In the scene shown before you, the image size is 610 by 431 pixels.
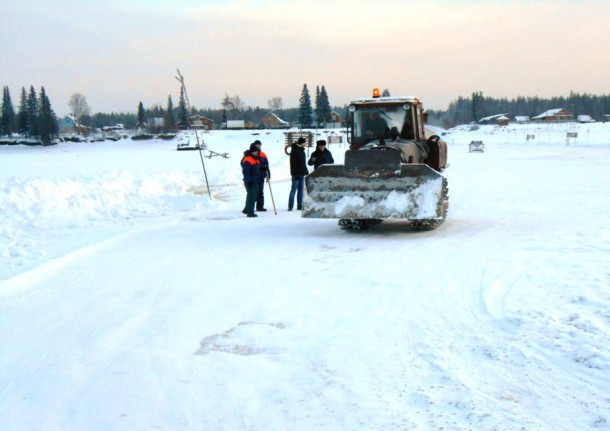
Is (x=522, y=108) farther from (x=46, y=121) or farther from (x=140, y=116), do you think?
(x=46, y=121)

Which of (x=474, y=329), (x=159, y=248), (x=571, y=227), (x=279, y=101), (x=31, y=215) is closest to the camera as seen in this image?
(x=474, y=329)

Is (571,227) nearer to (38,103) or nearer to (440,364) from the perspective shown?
(440,364)

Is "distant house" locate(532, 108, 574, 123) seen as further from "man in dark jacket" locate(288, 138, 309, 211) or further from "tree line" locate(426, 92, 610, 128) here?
"man in dark jacket" locate(288, 138, 309, 211)

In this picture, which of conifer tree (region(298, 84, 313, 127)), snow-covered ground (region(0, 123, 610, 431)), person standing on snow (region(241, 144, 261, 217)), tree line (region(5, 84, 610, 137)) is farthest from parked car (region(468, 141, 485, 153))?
conifer tree (region(298, 84, 313, 127))

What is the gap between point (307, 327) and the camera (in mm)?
5699

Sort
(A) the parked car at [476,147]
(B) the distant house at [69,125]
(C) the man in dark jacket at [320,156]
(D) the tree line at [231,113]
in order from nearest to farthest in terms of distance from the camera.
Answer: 1. (C) the man in dark jacket at [320,156]
2. (A) the parked car at [476,147]
3. (D) the tree line at [231,113]
4. (B) the distant house at [69,125]

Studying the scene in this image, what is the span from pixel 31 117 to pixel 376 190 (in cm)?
11509

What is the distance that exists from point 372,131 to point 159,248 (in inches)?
198

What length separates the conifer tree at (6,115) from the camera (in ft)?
405

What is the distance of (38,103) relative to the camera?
376 ft

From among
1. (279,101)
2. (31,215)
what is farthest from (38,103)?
(31,215)

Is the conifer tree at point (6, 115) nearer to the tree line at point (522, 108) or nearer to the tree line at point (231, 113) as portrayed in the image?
the tree line at point (231, 113)

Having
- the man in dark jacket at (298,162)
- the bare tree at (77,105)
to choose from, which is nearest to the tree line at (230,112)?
the bare tree at (77,105)

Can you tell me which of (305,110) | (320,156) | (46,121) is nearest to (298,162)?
(320,156)
